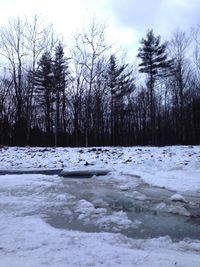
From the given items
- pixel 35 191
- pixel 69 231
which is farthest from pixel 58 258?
pixel 35 191

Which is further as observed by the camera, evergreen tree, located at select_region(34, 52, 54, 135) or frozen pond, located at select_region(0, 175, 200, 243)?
evergreen tree, located at select_region(34, 52, 54, 135)

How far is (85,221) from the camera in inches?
232

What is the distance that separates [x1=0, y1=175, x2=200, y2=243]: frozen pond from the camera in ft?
18.1

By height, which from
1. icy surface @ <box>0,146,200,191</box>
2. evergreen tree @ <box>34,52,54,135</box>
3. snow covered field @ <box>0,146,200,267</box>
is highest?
evergreen tree @ <box>34,52,54,135</box>

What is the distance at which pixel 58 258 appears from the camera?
3986 mm

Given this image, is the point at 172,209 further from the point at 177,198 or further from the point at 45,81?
the point at 45,81

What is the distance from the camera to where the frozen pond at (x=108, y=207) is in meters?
5.53

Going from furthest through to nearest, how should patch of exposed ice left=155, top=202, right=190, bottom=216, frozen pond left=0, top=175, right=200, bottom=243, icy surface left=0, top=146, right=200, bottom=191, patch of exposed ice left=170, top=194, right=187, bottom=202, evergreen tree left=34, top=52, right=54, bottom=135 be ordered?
evergreen tree left=34, top=52, right=54, bottom=135 → icy surface left=0, top=146, right=200, bottom=191 → patch of exposed ice left=170, top=194, right=187, bottom=202 → patch of exposed ice left=155, top=202, right=190, bottom=216 → frozen pond left=0, top=175, right=200, bottom=243

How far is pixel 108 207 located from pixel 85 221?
3.88 ft

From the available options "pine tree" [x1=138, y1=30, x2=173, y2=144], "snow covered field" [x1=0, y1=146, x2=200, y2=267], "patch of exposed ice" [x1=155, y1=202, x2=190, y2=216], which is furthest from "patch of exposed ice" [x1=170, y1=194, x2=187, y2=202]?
"pine tree" [x1=138, y1=30, x2=173, y2=144]

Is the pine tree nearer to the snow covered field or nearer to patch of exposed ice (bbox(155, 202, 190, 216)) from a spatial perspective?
the snow covered field

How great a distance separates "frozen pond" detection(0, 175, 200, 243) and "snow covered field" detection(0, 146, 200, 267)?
2 centimetres

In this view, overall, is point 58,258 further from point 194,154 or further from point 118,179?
point 194,154

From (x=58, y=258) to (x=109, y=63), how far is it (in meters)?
38.2
